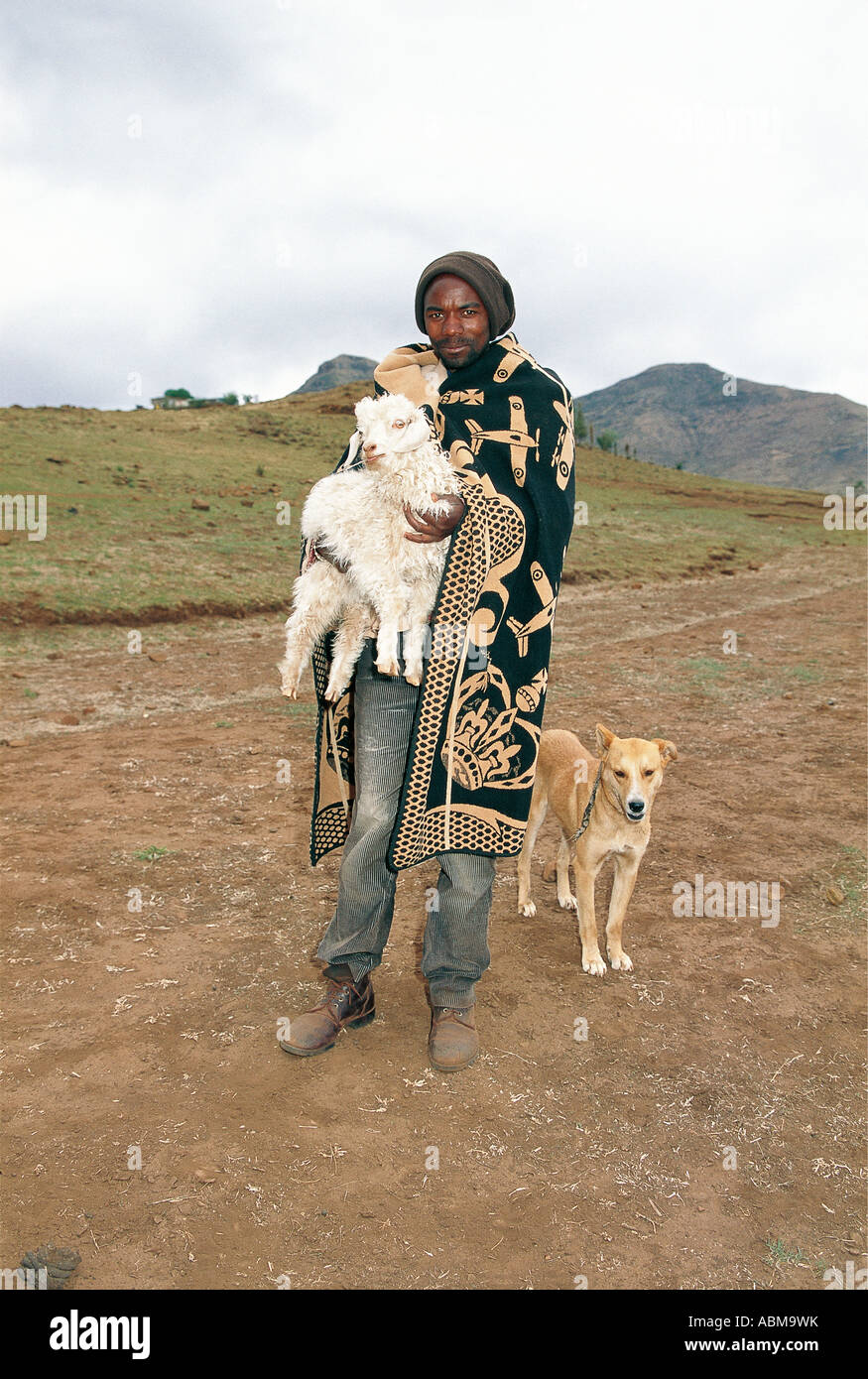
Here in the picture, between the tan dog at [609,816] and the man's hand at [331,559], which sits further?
the tan dog at [609,816]

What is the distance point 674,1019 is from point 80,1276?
8.71 feet

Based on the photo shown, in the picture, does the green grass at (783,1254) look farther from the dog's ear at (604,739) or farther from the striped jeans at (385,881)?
the dog's ear at (604,739)

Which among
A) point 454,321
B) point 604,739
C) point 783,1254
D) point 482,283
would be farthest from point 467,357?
point 783,1254

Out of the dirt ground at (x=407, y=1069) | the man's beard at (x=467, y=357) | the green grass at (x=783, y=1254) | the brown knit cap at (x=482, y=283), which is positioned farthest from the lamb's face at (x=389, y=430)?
the green grass at (x=783, y=1254)

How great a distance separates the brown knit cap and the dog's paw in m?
3.04

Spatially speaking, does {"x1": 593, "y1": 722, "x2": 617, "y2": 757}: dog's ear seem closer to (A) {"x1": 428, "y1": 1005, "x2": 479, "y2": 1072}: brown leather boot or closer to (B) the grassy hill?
(A) {"x1": 428, "y1": 1005, "x2": 479, "y2": 1072}: brown leather boot

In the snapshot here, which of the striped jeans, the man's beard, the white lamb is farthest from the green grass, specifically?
the man's beard

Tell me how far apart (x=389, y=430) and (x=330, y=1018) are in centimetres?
240

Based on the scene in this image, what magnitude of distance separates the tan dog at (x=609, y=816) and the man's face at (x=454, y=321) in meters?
1.99

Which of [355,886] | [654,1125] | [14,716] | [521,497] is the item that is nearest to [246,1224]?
[355,886]

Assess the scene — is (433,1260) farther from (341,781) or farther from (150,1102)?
(341,781)

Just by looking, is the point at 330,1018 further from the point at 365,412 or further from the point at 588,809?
the point at 365,412

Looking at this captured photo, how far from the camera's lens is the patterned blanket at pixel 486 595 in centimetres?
327

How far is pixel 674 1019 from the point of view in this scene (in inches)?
158
